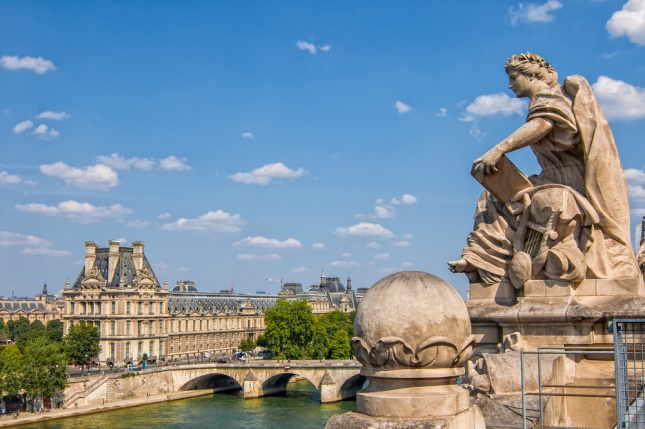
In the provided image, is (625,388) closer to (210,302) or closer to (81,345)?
(81,345)

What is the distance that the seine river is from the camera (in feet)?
148

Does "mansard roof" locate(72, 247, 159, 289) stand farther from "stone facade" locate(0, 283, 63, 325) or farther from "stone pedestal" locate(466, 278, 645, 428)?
"stone pedestal" locate(466, 278, 645, 428)

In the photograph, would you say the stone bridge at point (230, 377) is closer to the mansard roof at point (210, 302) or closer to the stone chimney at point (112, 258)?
the stone chimney at point (112, 258)

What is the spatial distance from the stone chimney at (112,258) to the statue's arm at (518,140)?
79963 mm

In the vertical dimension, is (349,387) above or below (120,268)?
below

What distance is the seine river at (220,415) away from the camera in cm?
4519

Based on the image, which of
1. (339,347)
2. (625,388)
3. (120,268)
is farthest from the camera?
(120,268)

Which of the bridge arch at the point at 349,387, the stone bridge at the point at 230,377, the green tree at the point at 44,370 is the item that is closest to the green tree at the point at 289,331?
the stone bridge at the point at 230,377

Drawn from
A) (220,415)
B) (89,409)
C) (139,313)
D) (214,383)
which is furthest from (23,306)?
(220,415)

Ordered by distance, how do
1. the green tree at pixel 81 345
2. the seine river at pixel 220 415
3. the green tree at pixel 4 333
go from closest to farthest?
1. the seine river at pixel 220 415
2. the green tree at pixel 81 345
3. the green tree at pixel 4 333

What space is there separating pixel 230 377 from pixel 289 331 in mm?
9361

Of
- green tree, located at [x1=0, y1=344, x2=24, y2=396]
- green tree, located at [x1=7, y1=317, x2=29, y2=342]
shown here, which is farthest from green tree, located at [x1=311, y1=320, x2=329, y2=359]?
green tree, located at [x1=7, y1=317, x2=29, y2=342]

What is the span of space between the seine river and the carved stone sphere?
124ft

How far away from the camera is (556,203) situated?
8219 mm
